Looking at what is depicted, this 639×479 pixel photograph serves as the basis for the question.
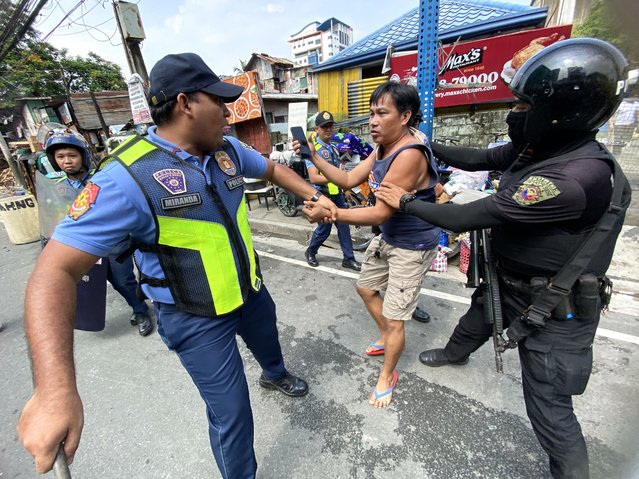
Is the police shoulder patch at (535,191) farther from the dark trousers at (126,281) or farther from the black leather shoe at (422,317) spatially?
the dark trousers at (126,281)

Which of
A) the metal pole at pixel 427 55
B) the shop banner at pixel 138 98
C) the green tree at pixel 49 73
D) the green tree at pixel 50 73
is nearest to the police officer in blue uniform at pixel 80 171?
the shop banner at pixel 138 98

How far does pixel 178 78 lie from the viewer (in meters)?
1.25

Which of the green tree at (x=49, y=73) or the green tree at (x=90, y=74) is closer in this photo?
the green tree at (x=49, y=73)

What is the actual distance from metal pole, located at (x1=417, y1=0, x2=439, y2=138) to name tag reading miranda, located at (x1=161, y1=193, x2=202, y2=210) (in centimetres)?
331

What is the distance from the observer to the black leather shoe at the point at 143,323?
121 inches

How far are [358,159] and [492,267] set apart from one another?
4.98m

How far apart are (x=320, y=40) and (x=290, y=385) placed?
59355mm

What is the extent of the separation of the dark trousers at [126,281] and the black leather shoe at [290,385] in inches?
69.4

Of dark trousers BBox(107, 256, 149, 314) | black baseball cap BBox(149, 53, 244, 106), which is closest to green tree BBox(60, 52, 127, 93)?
dark trousers BBox(107, 256, 149, 314)

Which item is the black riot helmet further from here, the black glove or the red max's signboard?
the red max's signboard

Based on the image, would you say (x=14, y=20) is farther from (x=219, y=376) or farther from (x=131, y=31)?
(x=219, y=376)

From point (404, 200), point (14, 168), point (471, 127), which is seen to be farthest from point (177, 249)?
point (14, 168)

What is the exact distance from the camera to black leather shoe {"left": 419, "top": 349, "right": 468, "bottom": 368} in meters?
2.32

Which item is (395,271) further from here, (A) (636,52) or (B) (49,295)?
(B) (49,295)
